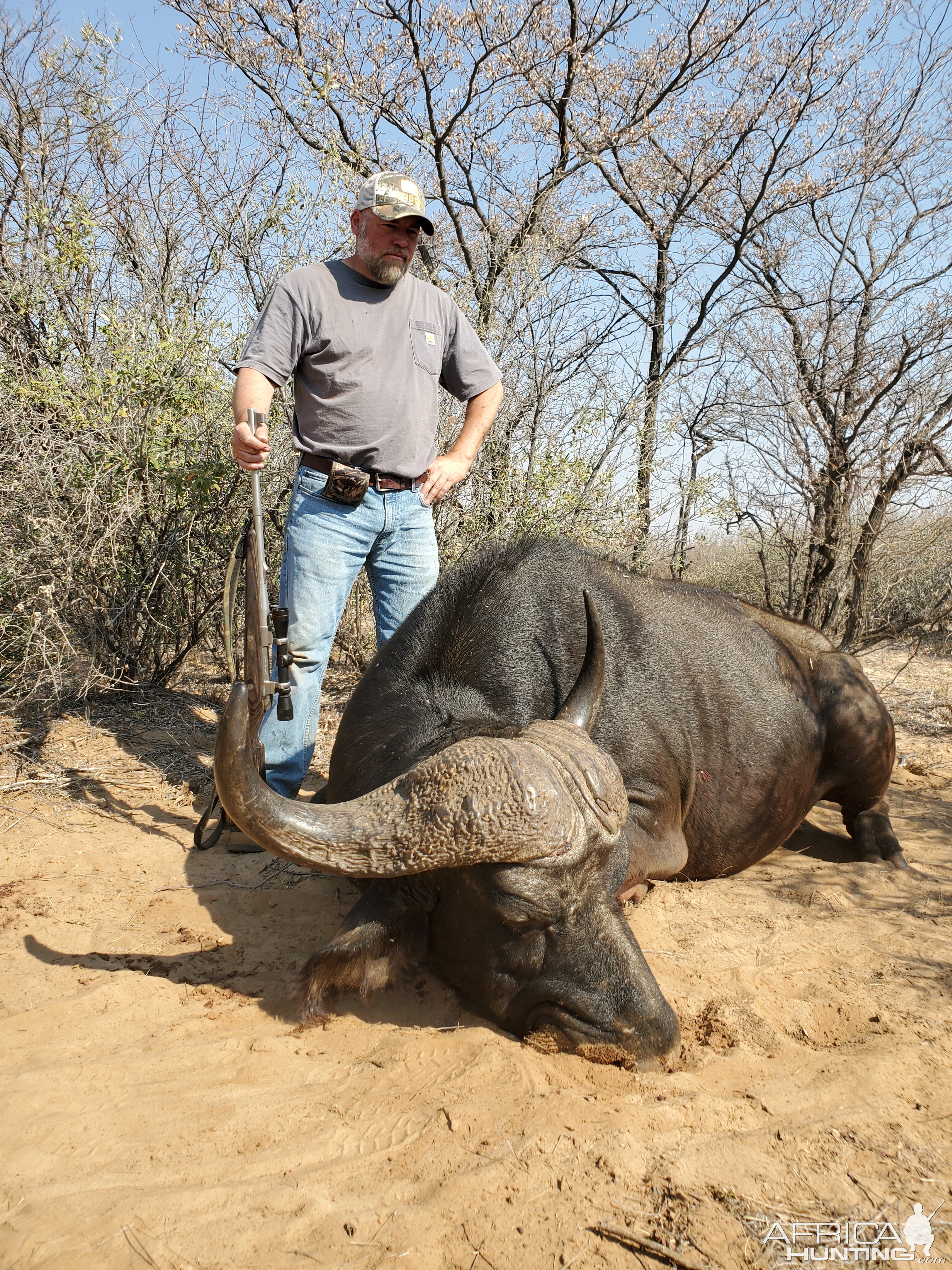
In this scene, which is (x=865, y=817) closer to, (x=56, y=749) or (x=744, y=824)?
(x=744, y=824)

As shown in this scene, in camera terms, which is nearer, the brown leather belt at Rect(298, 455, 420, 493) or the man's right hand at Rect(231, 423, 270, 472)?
the man's right hand at Rect(231, 423, 270, 472)

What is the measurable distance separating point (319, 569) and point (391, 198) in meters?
1.83

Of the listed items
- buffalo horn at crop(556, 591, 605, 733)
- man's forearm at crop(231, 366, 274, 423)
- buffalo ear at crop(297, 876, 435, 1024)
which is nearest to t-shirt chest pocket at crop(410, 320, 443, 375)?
man's forearm at crop(231, 366, 274, 423)

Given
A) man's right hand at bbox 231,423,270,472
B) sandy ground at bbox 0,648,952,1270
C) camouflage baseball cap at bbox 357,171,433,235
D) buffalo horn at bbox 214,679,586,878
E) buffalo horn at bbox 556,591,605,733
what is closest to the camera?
sandy ground at bbox 0,648,952,1270

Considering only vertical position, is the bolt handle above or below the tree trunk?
below

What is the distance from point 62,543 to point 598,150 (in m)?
7.71

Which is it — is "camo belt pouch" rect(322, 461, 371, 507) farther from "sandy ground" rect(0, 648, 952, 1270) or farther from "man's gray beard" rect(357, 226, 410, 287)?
"sandy ground" rect(0, 648, 952, 1270)

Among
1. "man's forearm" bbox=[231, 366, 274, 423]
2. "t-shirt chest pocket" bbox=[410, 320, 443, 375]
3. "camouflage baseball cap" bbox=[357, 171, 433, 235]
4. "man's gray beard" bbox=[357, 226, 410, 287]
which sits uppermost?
"camouflage baseball cap" bbox=[357, 171, 433, 235]

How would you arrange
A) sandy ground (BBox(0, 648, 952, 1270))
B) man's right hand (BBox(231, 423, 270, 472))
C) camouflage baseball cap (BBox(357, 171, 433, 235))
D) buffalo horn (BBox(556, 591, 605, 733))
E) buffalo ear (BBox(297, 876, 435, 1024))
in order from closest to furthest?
1. sandy ground (BBox(0, 648, 952, 1270))
2. buffalo ear (BBox(297, 876, 435, 1024))
3. buffalo horn (BBox(556, 591, 605, 733))
4. man's right hand (BBox(231, 423, 270, 472))
5. camouflage baseball cap (BBox(357, 171, 433, 235))

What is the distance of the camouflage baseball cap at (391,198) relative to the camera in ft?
12.7

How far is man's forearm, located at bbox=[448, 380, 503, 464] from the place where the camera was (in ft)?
14.6

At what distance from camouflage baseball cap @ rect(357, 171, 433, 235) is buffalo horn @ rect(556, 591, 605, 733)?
7.29 ft

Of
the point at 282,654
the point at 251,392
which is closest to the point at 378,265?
the point at 251,392

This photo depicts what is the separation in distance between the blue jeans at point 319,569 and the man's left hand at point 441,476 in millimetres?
55
